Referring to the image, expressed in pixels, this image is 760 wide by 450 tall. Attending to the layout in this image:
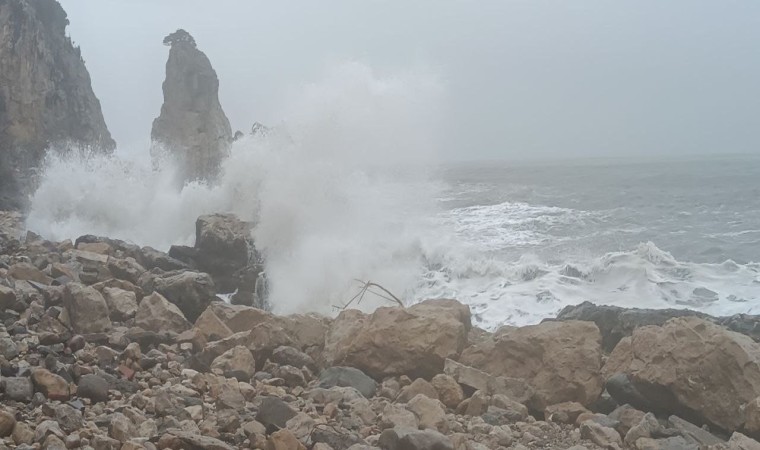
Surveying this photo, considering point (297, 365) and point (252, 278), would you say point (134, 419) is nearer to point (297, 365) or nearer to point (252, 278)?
point (297, 365)

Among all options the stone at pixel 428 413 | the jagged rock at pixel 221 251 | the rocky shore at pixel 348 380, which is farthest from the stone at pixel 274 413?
the jagged rock at pixel 221 251

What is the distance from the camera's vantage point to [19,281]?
5.00 meters

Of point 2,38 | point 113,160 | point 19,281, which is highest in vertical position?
point 2,38

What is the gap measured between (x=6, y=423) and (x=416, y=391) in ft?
7.24

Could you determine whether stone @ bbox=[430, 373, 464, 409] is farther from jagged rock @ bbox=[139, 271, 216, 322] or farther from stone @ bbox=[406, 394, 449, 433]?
jagged rock @ bbox=[139, 271, 216, 322]

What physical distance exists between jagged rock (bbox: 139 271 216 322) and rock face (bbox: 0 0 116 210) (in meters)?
15.8

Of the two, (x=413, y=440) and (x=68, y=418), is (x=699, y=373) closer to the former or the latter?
(x=413, y=440)

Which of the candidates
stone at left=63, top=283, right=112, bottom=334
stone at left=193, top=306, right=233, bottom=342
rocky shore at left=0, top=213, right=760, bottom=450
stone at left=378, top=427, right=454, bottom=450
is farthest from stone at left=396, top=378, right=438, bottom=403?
stone at left=63, top=283, right=112, bottom=334

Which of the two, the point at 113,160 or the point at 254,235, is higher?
the point at 113,160

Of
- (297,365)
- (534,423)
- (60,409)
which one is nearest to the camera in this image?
(60,409)

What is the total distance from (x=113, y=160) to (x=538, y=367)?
18.4 metres

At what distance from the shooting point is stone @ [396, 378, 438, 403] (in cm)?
380

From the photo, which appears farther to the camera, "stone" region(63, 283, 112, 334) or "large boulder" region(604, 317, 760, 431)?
"stone" region(63, 283, 112, 334)

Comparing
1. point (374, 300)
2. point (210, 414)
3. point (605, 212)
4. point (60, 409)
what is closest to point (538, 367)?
point (210, 414)
